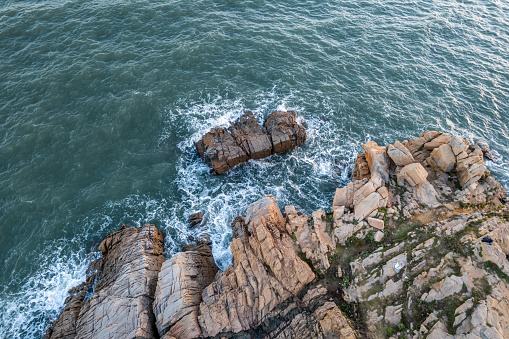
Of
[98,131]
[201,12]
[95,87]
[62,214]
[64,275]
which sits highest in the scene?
[201,12]

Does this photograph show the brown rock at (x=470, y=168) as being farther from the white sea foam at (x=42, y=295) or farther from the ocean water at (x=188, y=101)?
the white sea foam at (x=42, y=295)

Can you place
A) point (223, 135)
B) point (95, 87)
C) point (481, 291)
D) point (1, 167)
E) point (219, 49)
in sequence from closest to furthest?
1. point (481, 291)
2. point (1, 167)
3. point (223, 135)
4. point (95, 87)
5. point (219, 49)

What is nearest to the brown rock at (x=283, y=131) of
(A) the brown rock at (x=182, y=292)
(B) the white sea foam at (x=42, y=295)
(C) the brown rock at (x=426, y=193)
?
(C) the brown rock at (x=426, y=193)

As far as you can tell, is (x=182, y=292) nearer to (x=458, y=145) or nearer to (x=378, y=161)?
(x=378, y=161)

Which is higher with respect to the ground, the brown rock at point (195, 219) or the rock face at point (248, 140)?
the rock face at point (248, 140)

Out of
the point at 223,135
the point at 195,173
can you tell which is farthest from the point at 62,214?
the point at 223,135

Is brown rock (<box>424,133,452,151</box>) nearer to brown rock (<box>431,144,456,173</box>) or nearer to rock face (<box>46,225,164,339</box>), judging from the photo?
brown rock (<box>431,144,456,173</box>)

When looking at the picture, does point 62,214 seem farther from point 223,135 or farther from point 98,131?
point 223,135
